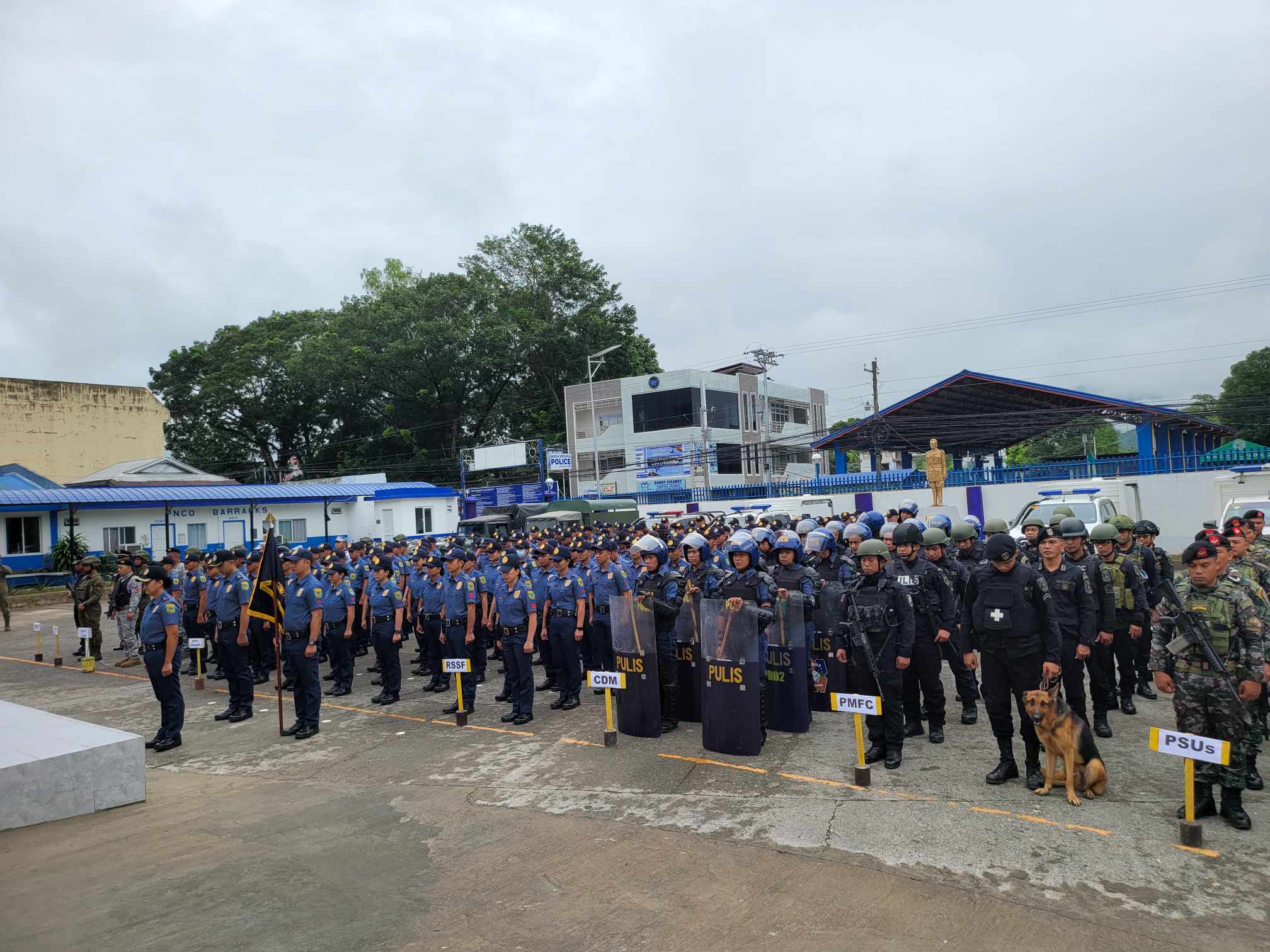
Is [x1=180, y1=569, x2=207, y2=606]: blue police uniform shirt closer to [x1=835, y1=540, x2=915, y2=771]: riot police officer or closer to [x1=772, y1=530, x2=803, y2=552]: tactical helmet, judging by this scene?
[x1=772, y1=530, x2=803, y2=552]: tactical helmet

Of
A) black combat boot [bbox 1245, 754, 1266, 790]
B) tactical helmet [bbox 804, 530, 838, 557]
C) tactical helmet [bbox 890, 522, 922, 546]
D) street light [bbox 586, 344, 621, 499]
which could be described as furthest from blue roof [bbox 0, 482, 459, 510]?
black combat boot [bbox 1245, 754, 1266, 790]

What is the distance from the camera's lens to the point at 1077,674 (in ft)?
22.6

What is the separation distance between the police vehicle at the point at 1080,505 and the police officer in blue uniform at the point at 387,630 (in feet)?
37.7

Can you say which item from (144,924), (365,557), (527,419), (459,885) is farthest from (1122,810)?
(527,419)

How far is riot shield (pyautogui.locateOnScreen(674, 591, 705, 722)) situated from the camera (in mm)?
7711

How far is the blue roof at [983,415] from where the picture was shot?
3166 centimetres

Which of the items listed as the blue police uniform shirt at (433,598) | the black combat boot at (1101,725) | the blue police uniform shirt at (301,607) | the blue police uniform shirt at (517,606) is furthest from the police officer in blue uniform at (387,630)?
the black combat boot at (1101,725)

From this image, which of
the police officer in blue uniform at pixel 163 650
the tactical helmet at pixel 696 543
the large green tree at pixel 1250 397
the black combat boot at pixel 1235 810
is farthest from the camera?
the large green tree at pixel 1250 397

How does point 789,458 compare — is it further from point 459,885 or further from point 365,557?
point 459,885

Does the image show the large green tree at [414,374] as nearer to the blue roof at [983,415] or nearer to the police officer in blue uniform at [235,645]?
the blue roof at [983,415]

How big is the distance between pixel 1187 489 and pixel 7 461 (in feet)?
170

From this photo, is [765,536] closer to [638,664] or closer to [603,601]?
[603,601]

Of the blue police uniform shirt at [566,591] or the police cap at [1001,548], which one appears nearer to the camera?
the police cap at [1001,548]

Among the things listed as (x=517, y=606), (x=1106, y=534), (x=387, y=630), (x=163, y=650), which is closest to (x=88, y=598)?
(x=387, y=630)
